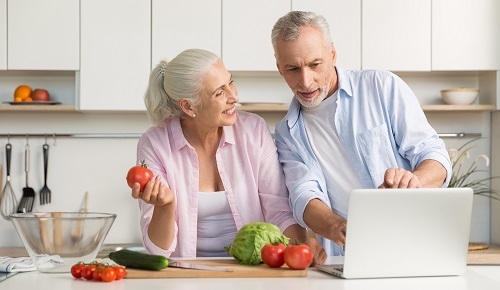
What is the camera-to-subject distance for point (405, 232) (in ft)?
5.96

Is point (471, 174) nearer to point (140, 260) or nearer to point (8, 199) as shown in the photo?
point (8, 199)

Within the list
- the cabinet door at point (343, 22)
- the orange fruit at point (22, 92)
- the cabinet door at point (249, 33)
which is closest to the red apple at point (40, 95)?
the orange fruit at point (22, 92)

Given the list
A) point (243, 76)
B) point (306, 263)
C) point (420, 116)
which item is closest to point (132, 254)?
point (306, 263)

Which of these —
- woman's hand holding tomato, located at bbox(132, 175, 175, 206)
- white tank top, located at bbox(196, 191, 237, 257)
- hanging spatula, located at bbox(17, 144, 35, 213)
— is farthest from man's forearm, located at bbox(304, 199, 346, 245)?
→ hanging spatula, located at bbox(17, 144, 35, 213)

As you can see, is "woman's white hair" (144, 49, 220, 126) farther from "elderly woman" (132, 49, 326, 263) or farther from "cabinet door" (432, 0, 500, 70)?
"cabinet door" (432, 0, 500, 70)

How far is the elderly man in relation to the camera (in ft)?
7.78

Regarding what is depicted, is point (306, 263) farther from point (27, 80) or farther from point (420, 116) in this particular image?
point (27, 80)

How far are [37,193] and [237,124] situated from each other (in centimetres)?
188

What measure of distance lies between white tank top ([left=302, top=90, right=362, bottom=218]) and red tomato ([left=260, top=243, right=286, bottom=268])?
57 cm

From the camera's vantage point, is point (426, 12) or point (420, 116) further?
point (426, 12)

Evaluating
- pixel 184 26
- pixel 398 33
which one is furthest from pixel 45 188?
pixel 398 33

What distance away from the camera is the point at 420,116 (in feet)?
8.03

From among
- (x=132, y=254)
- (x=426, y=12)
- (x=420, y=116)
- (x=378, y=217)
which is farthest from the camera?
(x=426, y=12)

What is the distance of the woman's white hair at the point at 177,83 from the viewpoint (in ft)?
8.18
